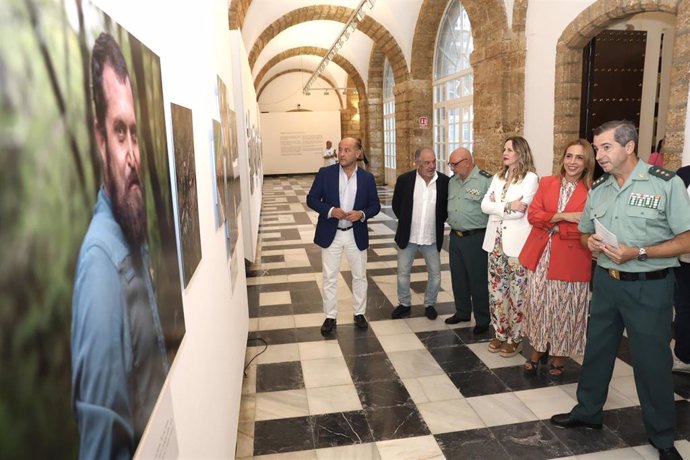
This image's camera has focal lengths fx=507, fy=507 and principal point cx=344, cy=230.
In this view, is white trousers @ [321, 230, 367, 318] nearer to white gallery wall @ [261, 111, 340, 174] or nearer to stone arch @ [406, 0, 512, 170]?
stone arch @ [406, 0, 512, 170]

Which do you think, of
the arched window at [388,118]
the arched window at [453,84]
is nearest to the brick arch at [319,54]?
the arched window at [388,118]

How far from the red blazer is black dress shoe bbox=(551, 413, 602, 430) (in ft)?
3.35

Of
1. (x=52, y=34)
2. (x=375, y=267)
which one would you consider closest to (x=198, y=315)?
(x=52, y=34)

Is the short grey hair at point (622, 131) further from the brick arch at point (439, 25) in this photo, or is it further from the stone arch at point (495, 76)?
the brick arch at point (439, 25)

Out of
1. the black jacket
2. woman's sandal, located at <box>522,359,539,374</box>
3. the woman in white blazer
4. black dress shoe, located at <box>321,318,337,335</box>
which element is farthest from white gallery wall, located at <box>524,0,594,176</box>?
black dress shoe, located at <box>321,318,337,335</box>

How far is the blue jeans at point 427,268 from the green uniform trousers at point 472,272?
27 centimetres

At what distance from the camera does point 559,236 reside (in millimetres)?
3910

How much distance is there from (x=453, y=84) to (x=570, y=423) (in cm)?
1116

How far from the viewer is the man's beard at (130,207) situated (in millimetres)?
1046

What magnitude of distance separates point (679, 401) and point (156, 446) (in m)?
3.88

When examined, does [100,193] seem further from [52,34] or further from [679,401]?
[679,401]

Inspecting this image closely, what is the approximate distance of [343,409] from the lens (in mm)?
3801

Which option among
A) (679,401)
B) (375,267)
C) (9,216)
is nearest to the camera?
(9,216)

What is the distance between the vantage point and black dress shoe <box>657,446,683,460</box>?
3020mm
